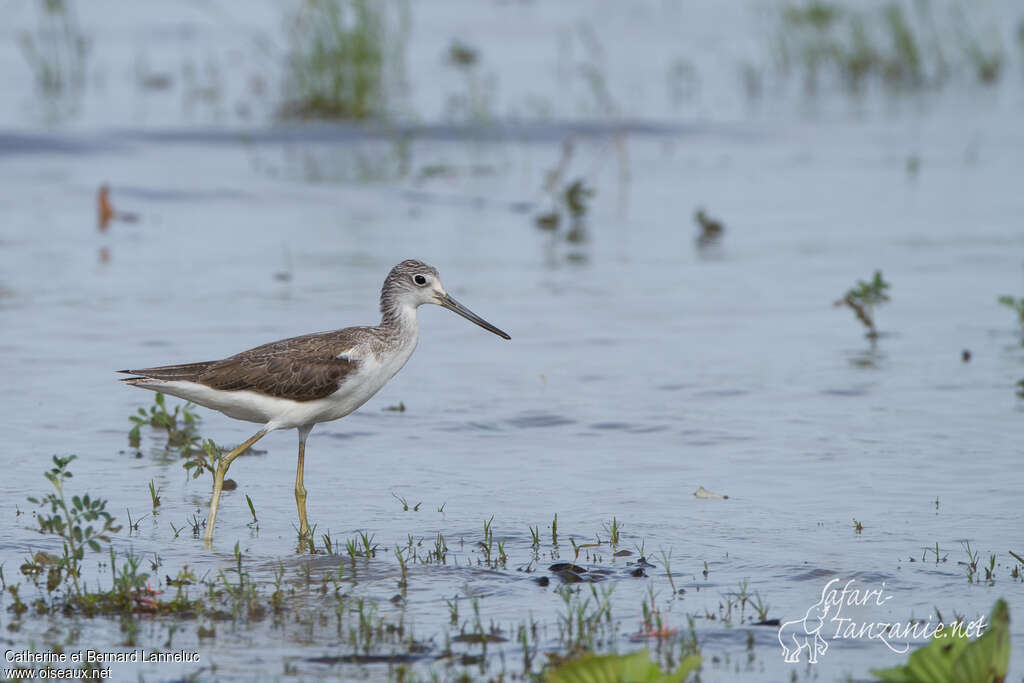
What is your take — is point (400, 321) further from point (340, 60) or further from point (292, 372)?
point (340, 60)

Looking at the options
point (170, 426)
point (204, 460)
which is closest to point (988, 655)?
point (204, 460)

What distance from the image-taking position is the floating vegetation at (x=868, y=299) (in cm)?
1084

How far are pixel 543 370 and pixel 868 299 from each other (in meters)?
2.48

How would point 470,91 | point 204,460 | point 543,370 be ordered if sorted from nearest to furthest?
point 204,460
point 543,370
point 470,91

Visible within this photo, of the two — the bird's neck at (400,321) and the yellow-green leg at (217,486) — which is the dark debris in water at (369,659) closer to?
the yellow-green leg at (217,486)

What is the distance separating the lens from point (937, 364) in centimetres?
1051

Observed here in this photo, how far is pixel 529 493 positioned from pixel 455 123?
46.9ft

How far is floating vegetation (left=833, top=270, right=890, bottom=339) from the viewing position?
35.6 ft

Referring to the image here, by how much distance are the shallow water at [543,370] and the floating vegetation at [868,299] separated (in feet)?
0.60

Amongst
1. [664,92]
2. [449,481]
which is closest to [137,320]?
[449,481]

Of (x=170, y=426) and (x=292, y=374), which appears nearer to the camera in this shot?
(x=292, y=374)

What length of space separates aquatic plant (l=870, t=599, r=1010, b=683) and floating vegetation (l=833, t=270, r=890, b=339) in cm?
610

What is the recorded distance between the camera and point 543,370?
10570mm

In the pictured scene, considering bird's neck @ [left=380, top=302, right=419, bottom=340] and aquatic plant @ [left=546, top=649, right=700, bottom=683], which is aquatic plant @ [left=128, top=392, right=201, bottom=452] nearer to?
bird's neck @ [left=380, top=302, right=419, bottom=340]
